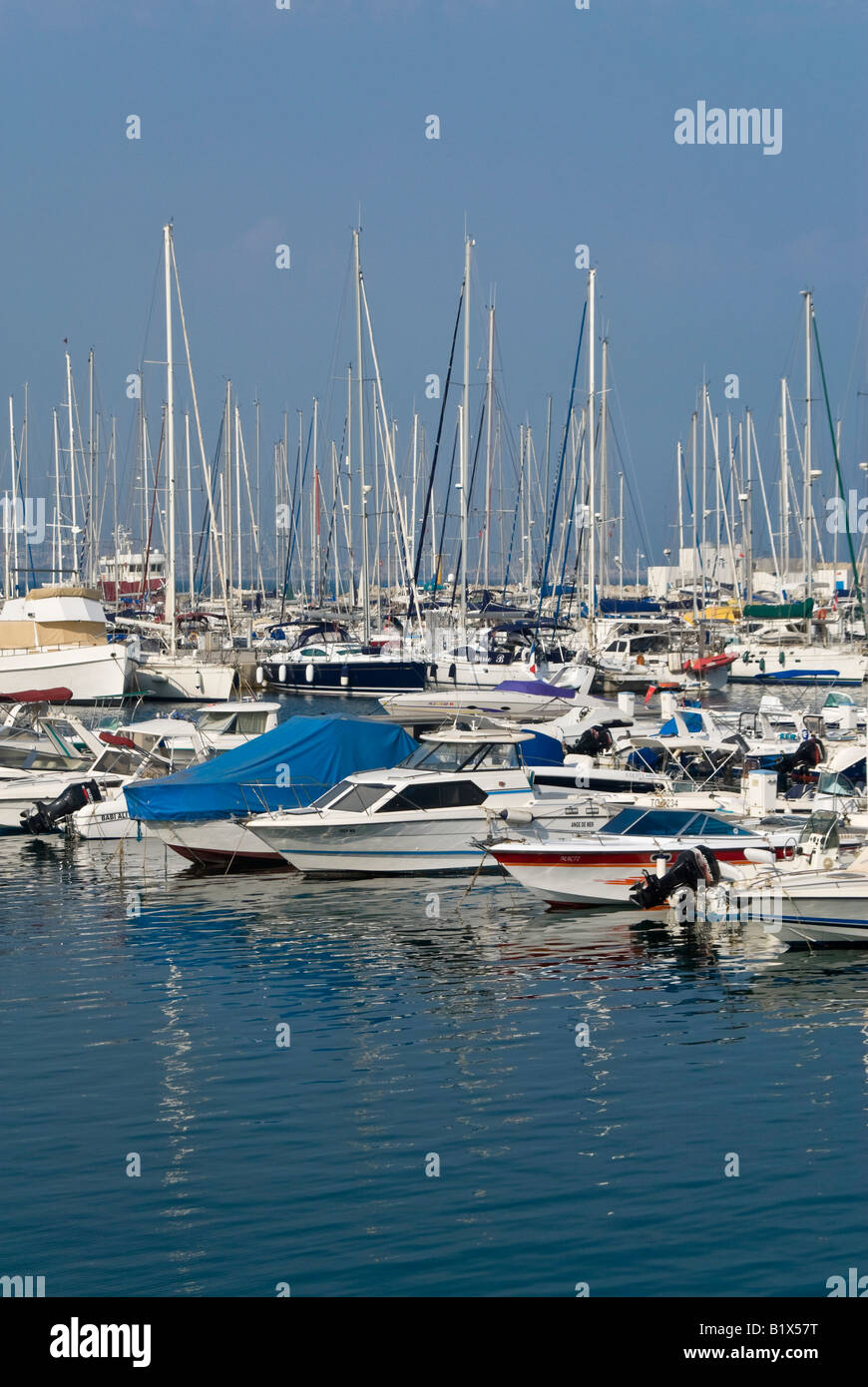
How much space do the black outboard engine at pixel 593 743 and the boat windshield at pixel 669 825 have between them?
11089mm

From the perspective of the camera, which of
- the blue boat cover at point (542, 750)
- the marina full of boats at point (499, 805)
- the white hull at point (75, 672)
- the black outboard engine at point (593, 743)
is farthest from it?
the white hull at point (75, 672)

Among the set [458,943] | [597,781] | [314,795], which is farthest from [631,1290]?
[597,781]

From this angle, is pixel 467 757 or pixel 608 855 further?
pixel 467 757

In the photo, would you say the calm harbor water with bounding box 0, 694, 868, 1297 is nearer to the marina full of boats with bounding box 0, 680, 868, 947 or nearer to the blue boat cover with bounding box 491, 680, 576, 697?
the marina full of boats with bounding box 0, 680, 868, 947

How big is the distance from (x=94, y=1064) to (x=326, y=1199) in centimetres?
490

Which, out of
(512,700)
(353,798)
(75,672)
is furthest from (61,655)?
(353,798)

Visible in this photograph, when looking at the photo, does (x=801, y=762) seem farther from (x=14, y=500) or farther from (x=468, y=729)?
(x=14, y=500)

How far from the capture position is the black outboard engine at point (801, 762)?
3562 centimetres

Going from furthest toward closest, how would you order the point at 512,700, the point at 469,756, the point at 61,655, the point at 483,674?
1. the point at 61,655
2. the point at 483,674
3. the point at 512,700
4. the point at 469,756

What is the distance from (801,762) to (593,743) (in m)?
5.38

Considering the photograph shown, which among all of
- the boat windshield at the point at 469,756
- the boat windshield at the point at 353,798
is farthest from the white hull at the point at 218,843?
the boat windshield at the point at 469,756

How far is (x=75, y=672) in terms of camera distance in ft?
194

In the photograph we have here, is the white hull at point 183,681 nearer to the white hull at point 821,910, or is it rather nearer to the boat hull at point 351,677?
the boat hull at point 351,677

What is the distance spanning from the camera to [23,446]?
105062mm
